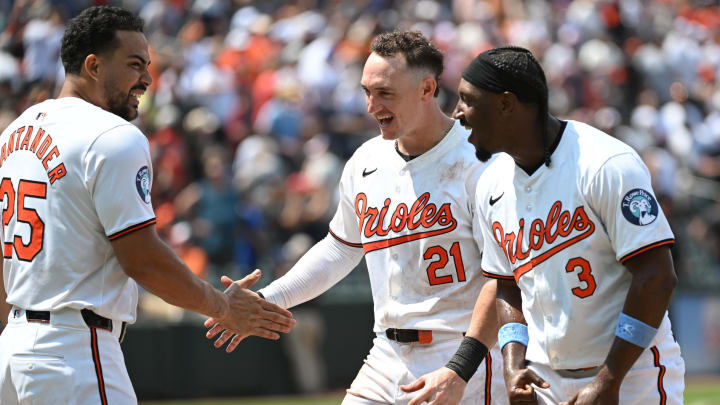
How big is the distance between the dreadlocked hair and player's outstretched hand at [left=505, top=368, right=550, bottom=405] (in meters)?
0.89

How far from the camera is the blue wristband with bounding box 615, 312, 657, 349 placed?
3.99 m

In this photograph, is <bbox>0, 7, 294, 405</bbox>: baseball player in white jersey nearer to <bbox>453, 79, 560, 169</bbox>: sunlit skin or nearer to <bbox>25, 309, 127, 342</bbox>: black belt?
<bbox>25, 309, 127, 342</bbox>: black belt

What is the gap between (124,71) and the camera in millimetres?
5012

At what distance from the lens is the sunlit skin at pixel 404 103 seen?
18.5 feet

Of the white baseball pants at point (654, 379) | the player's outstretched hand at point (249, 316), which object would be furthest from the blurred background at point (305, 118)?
the white baseball pants at point (654, 379)

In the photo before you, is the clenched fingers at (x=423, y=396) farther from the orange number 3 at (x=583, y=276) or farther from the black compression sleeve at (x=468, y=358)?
the orange number 3 at (x=583, y=276)

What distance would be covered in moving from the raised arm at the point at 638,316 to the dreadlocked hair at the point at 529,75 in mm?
618

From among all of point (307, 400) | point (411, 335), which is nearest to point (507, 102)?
point (411, 335)

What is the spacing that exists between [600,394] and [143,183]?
2154 mm

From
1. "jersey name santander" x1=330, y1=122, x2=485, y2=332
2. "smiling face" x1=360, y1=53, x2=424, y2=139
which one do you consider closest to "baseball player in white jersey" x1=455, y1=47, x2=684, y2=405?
"jersey name santander" x1=330, y1=122, x2=485, y2=332

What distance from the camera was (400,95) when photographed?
5.64 m

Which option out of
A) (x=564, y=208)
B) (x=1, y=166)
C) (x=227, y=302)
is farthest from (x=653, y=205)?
(x=1, y=166)

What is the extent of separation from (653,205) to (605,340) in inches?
22.9

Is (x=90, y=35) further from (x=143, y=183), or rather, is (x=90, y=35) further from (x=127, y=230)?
(x=127, y=230)
